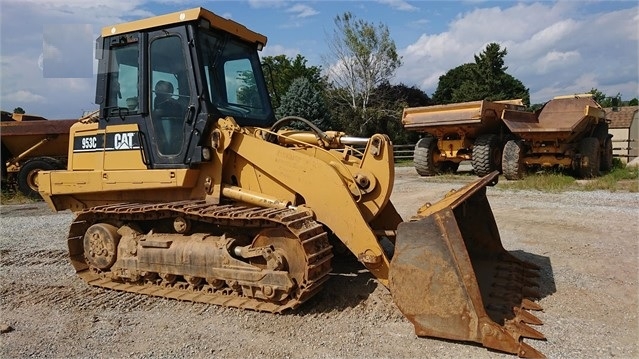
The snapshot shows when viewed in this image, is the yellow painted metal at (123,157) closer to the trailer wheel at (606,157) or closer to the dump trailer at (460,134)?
the dump trailer at (460,134)

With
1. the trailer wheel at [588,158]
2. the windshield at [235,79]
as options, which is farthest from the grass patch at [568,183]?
the windshield at [235,79]

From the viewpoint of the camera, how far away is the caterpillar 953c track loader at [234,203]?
145 inches

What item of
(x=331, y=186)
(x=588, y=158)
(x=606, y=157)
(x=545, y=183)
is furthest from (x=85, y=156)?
(x=606, y=157)

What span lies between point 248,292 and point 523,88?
42196 mm

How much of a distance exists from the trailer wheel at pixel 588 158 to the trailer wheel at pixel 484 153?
7.62 feet

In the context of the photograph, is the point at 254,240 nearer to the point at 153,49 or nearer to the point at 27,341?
the point at 27,341

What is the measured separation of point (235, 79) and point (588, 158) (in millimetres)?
11581

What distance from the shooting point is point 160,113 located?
5004 millimetres

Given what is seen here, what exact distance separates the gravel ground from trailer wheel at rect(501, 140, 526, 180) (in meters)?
6.82

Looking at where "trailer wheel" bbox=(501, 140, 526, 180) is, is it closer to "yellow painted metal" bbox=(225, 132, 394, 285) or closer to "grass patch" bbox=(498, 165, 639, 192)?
"grass patch" bbox=(498, 165, 639, 192)

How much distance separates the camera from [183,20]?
190 inches

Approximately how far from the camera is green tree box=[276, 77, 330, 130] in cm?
2208

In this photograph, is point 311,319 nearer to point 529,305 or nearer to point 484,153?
point 529,305

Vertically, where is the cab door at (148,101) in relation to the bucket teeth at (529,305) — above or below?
above
